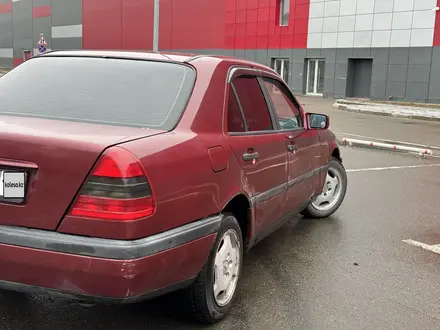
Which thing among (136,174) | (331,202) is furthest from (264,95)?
(331,202)

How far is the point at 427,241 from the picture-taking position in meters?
5.28

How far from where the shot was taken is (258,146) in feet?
12.3

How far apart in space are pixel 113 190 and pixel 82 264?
1.30 ft

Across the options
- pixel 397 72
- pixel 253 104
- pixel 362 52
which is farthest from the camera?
pixel 362 52

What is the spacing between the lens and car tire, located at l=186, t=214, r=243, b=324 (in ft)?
10.2

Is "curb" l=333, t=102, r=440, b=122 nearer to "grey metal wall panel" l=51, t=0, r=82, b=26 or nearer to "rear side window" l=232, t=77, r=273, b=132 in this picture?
"rear side window" l=232, t=77, r=273, b=132

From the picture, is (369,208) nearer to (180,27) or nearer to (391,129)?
(391,129)

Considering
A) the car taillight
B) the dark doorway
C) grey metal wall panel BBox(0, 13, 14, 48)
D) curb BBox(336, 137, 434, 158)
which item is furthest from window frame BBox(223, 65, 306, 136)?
grey metal wall panel BBox(0, 13, 14, 48)

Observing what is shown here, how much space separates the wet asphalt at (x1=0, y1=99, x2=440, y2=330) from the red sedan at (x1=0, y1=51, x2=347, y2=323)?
1.22 feet

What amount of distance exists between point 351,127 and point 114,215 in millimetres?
15168

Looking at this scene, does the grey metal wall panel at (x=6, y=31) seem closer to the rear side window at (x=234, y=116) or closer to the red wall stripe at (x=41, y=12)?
the red wall stripe at (x=41, y=12)

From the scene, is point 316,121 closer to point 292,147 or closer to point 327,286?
point 292,147

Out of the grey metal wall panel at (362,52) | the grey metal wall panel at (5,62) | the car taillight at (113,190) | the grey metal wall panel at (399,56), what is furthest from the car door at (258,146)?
the grey metal wall panel at (5,62)

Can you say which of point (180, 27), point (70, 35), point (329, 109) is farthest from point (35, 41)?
point (329, 109)
